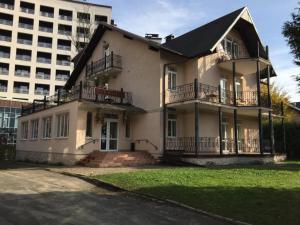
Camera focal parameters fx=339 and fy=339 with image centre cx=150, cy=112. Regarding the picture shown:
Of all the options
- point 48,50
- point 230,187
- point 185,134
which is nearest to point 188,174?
point 230,187

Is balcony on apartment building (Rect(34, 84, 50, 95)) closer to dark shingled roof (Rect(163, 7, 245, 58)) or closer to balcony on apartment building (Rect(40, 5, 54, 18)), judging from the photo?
balcony on apartment building (Rect(40, 5, 54, 18))

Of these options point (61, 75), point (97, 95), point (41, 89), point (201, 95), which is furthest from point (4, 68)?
point (201, 95)

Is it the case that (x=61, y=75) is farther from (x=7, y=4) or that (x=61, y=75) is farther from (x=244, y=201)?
(x=244, y=201)

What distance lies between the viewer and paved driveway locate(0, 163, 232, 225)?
8000 millimetres

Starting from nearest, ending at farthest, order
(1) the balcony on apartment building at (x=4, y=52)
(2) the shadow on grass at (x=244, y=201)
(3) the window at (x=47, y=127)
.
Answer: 1. (2) the shadow on grass at (x=244, y=201)
2. (3) the window at (x=47, y=127)
3. (1) the balcony on apartment building at (x=4, y=52)

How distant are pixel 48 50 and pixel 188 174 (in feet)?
187

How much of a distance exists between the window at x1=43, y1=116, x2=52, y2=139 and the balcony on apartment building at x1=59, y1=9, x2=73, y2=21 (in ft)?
152

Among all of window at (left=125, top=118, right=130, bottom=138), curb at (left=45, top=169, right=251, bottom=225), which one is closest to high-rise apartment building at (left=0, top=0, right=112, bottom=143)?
window at (left=125, top=118, right=130, bottom=138)

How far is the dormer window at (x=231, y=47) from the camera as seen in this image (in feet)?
89.8

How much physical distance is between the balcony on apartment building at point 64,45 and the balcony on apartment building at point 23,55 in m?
5.97

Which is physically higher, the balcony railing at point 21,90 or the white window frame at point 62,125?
the balcony railing at point 21,90

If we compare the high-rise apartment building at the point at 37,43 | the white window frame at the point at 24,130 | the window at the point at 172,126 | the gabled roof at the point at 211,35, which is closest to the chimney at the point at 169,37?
the gabled roof at the point at 211,35

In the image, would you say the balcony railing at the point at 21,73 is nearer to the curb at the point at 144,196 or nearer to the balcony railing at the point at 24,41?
the balcony railing at the point at 24,41

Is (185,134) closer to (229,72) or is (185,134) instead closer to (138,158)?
(138,158)
